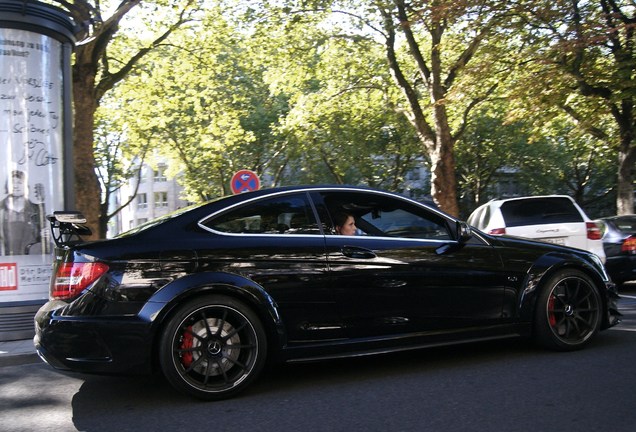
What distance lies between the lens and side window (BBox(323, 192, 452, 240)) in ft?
16.7

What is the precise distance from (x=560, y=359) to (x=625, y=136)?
13.5 m

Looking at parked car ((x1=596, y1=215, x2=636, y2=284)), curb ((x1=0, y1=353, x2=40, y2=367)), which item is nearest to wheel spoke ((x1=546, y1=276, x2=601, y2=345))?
curb ((x1=0, y1=353, x2=40, y2=367))

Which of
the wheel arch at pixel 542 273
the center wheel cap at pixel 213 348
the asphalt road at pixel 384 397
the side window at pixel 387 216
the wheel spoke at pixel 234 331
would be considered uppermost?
the side window at pixel 387 216

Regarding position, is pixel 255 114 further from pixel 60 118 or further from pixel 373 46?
pixel 60 118

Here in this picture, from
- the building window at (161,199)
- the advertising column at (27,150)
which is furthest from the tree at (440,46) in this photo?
the building window at (161,199)

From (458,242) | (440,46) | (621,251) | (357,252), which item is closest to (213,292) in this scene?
(357,252)

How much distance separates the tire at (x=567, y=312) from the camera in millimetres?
5320

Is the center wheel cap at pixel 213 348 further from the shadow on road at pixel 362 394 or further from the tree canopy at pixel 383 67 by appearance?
the tree canopy at pixel 383 67

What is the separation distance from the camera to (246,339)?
4.50m

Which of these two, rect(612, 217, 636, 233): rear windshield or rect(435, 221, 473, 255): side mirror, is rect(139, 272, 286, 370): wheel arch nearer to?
rect(435, 221, 473, 255): side mirror

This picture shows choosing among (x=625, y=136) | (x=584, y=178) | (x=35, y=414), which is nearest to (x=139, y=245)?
(x=35, y=414)

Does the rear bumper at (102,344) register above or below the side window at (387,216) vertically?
below

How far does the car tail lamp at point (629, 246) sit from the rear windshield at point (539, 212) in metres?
1.12

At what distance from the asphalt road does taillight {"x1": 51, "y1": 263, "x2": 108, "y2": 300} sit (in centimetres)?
86
